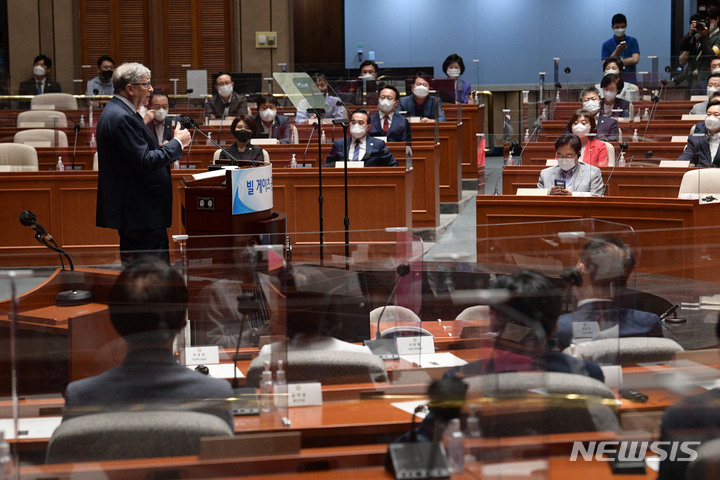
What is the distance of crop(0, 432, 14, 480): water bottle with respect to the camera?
6.66ft

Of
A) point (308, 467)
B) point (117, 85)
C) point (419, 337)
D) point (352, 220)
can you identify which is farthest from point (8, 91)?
point (308, 467)

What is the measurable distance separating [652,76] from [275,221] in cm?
705

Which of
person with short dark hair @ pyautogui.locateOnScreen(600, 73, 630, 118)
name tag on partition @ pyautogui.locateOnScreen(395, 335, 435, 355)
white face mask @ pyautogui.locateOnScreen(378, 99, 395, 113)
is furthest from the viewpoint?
person with short dark hair @ pyautogui.locateOnScreen(600, 73, 630, 118)

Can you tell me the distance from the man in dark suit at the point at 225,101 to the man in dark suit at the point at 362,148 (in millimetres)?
2363

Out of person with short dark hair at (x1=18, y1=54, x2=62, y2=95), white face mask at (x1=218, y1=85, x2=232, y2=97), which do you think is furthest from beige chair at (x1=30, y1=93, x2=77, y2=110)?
white face mask at (x1=218, y1=85, x2=232, y2=97)

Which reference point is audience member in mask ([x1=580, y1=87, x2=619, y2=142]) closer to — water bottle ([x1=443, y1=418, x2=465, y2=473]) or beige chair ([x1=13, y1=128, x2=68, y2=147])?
beige chair ([x1=13, y1=128, x2=68, y2=147])

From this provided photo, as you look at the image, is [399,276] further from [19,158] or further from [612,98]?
[612,98]

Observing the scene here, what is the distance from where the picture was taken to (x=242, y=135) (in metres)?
7.22

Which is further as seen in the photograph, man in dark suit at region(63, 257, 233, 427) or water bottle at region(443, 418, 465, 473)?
man in dark suit at region(63, 257, 233, 427)

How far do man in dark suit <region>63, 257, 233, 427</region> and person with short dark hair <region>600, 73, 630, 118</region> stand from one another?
7.82 meters

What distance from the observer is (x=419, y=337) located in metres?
3.06

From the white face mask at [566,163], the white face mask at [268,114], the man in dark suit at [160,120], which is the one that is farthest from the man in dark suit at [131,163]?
the white face mask at [268,114]

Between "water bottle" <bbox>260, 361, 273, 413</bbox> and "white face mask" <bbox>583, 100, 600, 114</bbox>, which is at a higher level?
"white face mask" <bbox>583, 100, 600, 114</bbox>

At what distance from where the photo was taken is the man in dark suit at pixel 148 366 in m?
2.18
